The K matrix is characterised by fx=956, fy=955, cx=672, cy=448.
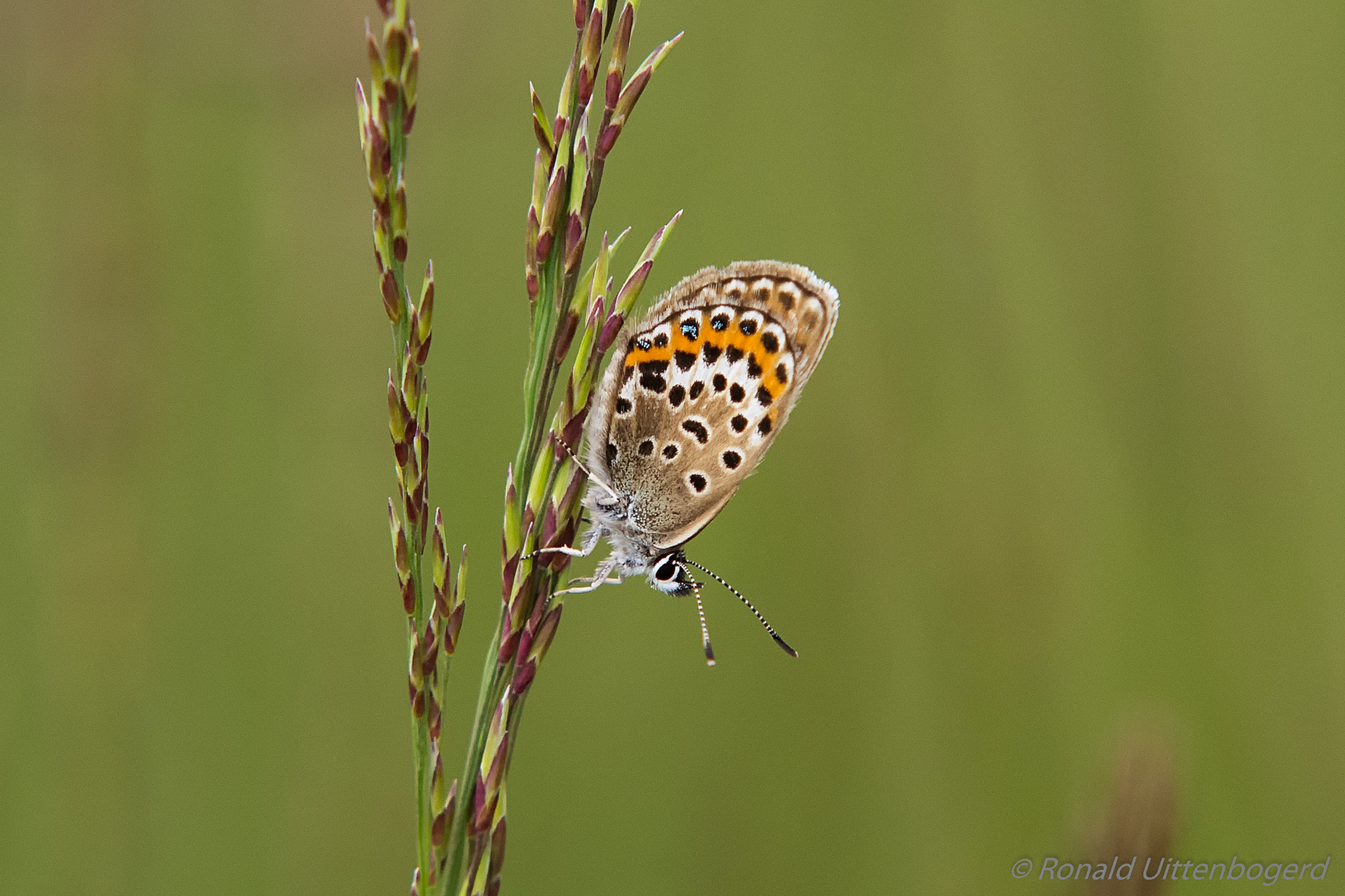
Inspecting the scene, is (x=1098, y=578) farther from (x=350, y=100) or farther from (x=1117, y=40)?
(x=350, y=100)

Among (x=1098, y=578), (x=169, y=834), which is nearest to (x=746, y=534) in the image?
(x=1098, y=578)

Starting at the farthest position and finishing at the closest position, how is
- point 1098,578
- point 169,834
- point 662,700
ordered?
point 1098,578
point 662,700
point 169,834

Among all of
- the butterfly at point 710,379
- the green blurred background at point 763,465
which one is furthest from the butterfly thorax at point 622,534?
the green blurred background at point 763,465

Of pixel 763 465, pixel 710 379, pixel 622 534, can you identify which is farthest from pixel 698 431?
pixel 763 465

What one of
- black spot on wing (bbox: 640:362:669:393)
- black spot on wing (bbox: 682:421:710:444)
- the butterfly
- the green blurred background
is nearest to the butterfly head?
the butterfly

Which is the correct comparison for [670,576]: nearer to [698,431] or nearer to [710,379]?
[698,431]

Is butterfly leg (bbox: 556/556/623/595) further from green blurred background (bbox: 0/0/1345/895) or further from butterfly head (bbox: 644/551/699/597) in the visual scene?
green blurred background (bbox: 0/0/1345/895)
